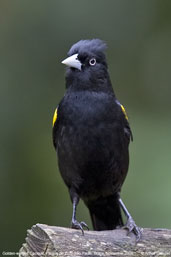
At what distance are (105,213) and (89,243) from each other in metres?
1.90

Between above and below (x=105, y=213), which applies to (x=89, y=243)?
below

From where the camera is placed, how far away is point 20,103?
28.2 feet

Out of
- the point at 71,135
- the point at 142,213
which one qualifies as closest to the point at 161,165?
the point at 142,213

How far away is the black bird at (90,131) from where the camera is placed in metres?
6.01

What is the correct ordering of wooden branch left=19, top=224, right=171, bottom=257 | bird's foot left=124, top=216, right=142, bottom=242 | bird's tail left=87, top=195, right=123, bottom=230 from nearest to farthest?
wooden branch left=19, top=224, right=171, bottom=257 < bird's foot left=124, top=216, right=142, bottom=242 < bird's tail left=87, top=195, right=123, bottom=230

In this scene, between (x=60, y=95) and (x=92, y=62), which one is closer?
(x=92, y=62)

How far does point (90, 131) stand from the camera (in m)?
5.98

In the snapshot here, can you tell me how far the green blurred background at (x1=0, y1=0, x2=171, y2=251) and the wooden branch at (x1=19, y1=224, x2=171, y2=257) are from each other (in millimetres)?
2310

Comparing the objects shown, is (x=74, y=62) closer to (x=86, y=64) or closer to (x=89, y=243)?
(x=86, y=64)

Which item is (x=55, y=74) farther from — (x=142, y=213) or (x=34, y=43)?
(x=142, y=213)

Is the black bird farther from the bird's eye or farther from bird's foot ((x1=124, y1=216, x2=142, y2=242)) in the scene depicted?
bird's foot ((x1=124, y1=216, x2=142, y2=242))

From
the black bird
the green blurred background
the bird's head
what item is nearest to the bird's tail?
the black bird

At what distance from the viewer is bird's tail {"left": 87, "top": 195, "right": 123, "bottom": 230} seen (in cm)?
656

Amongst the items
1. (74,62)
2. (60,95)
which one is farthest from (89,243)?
(60,95)
